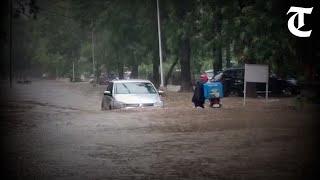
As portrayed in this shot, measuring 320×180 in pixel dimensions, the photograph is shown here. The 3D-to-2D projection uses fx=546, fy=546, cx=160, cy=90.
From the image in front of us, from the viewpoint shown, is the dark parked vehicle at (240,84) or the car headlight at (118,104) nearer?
the car headlight at (118,104)

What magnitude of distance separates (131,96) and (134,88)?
84 centimetres

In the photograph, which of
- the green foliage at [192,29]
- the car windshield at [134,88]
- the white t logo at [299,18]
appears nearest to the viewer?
the white t logo at [299,18]

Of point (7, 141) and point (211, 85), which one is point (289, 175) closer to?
point (7, 141)

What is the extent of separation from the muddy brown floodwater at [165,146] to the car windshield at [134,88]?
100 inches

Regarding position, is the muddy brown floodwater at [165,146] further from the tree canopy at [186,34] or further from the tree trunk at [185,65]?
the tree trunk at [185,65]

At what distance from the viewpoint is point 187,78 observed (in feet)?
131

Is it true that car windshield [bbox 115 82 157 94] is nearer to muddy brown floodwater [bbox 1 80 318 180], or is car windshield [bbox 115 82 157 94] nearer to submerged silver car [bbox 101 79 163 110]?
submerged silver car [bbox 101 79 163 110]

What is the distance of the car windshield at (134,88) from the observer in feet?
68.8

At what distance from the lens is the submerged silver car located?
65.6 ft

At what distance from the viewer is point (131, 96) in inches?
805

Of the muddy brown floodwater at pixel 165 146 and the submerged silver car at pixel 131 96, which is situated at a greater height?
the submerged silver car at pixel 131 96

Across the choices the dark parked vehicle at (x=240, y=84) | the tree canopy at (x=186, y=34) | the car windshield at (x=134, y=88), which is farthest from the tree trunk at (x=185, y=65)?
the car windshield at (x=134, y=88)

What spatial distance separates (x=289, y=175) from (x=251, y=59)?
19489 mm

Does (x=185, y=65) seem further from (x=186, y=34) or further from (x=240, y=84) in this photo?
(x=240, y=84)
